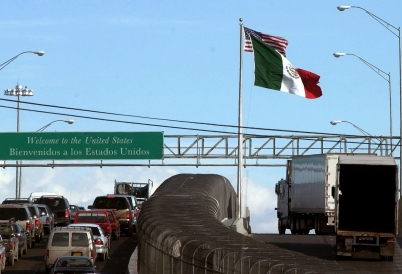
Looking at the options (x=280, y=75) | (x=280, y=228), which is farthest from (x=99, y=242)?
(x=280, y=228)

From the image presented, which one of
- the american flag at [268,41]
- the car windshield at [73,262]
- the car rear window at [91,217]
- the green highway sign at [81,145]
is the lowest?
the car windshield at [73,262]

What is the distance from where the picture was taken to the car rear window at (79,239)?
34441mm

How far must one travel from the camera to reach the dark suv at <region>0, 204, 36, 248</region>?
41938mm

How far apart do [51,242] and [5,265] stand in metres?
2.93

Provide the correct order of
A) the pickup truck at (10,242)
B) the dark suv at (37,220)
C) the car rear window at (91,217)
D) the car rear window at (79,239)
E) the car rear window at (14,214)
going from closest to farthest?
1. the car rear window at (79,239)
2. the pickup truck at (10,242)
3. the car rear window at (14,214)
4. the car rear window at (91,217)
5. the dark suv at (37,220)

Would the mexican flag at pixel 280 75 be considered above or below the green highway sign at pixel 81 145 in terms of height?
above

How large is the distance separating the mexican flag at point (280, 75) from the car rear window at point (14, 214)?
1042cm

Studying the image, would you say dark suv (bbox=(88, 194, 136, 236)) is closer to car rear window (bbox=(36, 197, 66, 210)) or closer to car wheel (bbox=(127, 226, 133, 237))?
car wheel (bbox=(127, 226, 133, 237))

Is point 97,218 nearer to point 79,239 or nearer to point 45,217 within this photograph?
point 45,217

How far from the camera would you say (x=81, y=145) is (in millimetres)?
66062

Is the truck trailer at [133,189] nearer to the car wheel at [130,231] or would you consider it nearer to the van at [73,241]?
the car wheel at [130,231]

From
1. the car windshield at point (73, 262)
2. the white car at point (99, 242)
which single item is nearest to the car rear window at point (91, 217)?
the white car at point (99, 242)

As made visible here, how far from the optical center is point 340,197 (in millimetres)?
34812

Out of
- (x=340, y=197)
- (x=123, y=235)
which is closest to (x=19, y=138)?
(x=123, y=235)
